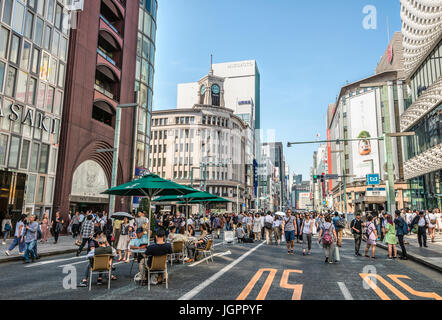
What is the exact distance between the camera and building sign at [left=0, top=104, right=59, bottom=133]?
21406 mm

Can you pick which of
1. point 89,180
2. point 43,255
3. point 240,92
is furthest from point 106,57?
point 240,92

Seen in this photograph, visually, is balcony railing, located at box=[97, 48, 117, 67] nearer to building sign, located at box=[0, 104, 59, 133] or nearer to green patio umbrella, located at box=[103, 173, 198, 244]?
building sign, located at box=[0, 104, 59, 133]

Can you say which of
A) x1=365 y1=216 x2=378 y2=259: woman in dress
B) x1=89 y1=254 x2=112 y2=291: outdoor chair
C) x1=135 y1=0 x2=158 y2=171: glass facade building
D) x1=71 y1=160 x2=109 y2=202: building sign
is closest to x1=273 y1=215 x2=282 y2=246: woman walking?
x1=365 y1=216 x2=378 y2=259: woman in dress

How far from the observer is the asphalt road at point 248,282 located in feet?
22.7

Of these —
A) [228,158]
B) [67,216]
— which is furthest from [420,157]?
[228,158]

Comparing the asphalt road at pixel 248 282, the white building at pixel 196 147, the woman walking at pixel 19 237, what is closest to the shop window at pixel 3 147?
the woman walking at pixel 19 237

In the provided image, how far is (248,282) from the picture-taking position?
326 inches

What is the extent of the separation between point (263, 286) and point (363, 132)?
73.2 metres

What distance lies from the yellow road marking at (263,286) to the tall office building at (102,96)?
15854mm

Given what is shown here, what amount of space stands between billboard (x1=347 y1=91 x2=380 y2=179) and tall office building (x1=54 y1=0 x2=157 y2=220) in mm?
52525

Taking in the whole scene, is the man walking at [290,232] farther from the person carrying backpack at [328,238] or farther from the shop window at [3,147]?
the shop window at [3,147]

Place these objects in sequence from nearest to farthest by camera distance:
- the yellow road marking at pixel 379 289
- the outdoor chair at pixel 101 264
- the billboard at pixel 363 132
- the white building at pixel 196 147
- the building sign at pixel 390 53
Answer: the yellow road marking at pixel 379 289
the outdoor chair at pixel 101 264
the billboard at pixel 363 132
the building sign at pixel 390 53
the white building at pixel 196 147

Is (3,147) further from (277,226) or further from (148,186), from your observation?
(277,226)
